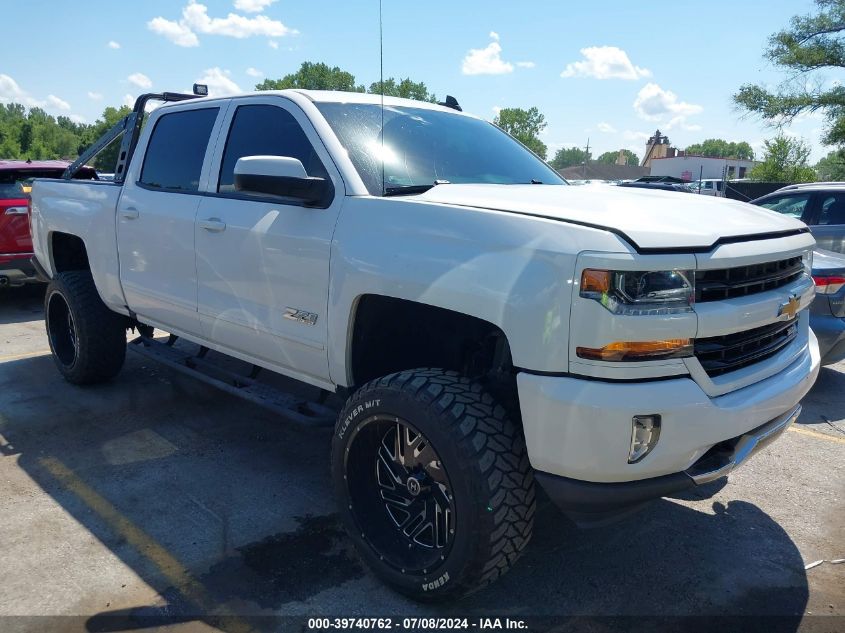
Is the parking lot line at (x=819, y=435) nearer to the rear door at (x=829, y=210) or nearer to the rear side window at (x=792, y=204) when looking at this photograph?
the rear door at (x=829, y=210)

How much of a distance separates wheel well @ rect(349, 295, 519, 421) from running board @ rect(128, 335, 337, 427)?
0.38 m

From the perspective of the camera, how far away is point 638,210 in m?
2.74

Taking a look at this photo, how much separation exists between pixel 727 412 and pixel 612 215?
0.81m

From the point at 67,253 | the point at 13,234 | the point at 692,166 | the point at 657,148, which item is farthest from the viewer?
the point at 657,148

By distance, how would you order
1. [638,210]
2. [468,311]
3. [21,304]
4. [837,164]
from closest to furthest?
[468,311] < [638,210] < [21,304] < [837,164]

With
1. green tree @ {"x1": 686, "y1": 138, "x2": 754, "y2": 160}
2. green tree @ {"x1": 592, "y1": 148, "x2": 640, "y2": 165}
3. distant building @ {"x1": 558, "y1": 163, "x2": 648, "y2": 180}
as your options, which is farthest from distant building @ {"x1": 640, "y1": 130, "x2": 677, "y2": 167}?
green tree @ {"x1": 686, "y1": 138, "x2": 754, "y2": 160}

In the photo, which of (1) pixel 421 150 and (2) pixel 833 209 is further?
(2) pixel 833 209

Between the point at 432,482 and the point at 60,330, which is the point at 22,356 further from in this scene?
the point at 432,482

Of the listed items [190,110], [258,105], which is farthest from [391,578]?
[190,110]

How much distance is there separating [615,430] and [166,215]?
3.10 metres

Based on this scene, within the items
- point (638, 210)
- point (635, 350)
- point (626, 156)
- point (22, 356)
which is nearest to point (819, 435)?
point (638, 210)

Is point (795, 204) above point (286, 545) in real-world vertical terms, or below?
above

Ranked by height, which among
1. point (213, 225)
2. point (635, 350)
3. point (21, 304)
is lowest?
point (21, 304)

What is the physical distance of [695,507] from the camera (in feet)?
12.6
